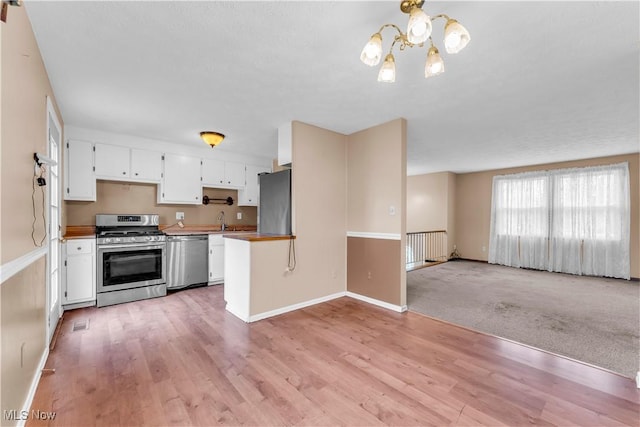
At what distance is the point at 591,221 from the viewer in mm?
5598

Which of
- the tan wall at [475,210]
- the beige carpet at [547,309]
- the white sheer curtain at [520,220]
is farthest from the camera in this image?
the tan wall at [475,210]

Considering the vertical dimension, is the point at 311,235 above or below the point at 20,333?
above

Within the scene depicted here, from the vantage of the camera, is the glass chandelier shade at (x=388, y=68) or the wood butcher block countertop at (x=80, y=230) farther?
the wood butcher block countertop at (x=80, y=230)

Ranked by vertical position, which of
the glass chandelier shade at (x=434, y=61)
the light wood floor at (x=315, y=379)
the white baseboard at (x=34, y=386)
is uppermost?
the glass chandelier shade at (x=434, y=61)

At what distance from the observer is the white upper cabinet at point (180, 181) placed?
448cm

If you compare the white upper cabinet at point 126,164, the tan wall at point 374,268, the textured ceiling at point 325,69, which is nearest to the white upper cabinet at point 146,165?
the white upper cabinet at point 126,164

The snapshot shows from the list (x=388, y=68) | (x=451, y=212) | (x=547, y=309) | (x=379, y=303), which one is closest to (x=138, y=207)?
(x=379, y=303)

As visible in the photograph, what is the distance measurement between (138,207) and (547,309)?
617 cm

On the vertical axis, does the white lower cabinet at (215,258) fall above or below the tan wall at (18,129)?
below

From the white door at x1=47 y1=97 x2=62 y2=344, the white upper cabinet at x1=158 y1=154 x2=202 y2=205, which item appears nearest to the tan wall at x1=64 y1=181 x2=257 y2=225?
the white upper cabinet at x1=158 y1=154 x2=202 y2=205

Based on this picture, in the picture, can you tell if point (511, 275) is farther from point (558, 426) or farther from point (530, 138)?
point (558, 426)

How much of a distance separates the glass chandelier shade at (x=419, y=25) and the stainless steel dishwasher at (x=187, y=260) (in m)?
4.24

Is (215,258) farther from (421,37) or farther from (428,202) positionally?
(428,202)

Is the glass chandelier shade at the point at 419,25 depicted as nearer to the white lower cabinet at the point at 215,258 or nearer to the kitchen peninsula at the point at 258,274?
the kitchen peninsula at the point at 258,274
